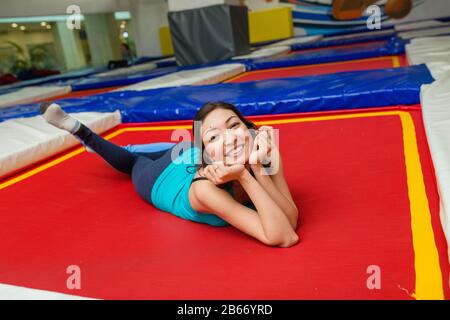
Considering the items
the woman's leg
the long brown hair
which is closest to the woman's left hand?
the long brown hair

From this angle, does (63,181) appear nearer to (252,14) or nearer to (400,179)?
(400,179)

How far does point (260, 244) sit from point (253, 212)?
0.31 ft

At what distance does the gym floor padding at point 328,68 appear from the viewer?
4.23m

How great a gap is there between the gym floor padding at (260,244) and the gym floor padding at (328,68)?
8.08 ft

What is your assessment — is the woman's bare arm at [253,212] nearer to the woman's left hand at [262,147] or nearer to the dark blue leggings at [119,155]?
the woman's left hand at [262,147]

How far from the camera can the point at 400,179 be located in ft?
4.78

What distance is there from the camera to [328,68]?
454 centimetres

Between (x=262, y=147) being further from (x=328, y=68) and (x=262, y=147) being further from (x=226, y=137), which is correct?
(x=328, y=68)

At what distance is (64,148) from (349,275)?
1.94 metres

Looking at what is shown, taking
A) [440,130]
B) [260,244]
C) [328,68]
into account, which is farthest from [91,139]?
[328,68]

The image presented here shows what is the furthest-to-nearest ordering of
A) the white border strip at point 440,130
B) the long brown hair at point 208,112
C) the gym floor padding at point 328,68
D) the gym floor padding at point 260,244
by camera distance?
1. the gym floor padding at point 328,68
2. the long brown hair at point 208,112
3. the white border strip at point 440,130
4. the gym floor padding at point 260,244

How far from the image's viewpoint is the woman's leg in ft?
5.81

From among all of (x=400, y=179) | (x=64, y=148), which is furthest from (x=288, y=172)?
(x=64, y=148)

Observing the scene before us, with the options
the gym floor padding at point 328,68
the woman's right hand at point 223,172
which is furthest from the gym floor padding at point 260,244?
the gym floor padding at point 328,68
